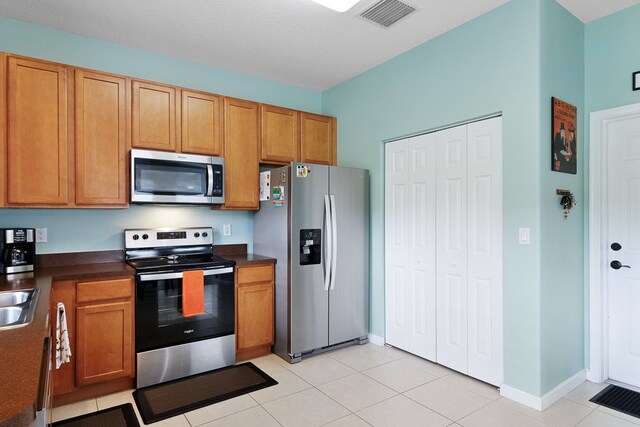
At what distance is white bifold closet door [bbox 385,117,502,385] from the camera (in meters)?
2.86

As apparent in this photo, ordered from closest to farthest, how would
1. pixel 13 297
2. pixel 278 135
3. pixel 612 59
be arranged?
pixel 13 297 < pixel 612 59 < pixel 278 135

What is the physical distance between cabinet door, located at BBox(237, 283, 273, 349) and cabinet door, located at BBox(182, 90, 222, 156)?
1.31 m

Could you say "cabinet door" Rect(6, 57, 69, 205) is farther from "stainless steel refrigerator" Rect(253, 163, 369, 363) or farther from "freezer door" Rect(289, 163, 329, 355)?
"freezer door" Rect(289, 163, 329, 355)

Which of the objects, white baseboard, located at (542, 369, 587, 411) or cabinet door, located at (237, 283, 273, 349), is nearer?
white baseboard, located at (542, 369, 587, 411)

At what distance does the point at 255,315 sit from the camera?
3473 millimetres

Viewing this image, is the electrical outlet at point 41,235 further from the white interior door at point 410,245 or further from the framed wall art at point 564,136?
the framed wall art at point 564,136

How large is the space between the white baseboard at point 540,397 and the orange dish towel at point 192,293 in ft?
7.88

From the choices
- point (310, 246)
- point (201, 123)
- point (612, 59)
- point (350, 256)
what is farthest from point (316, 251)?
point (612, 59)

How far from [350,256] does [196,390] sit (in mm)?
1788

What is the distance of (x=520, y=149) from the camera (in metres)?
2.67

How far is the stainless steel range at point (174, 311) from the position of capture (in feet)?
9.41

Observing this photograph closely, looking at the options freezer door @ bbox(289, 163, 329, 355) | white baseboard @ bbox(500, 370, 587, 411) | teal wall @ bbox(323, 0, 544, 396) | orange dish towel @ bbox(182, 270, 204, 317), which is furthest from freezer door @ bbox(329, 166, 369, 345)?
white baseboard @ bbox(500, 370, 587, 411)

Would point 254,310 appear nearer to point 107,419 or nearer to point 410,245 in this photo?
point 107,419

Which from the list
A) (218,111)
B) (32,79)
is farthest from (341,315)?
(32,79)
